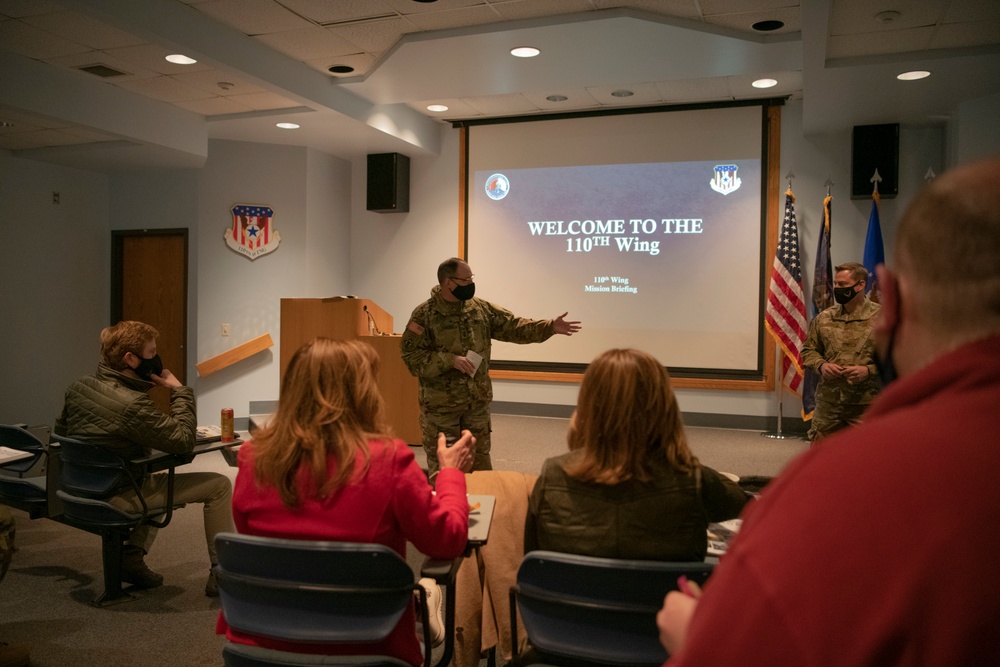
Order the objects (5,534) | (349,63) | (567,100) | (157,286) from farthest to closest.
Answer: (157,286)
(567,100)
(349,63)
(5,534)

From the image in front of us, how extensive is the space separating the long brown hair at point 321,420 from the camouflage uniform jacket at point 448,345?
2.14m

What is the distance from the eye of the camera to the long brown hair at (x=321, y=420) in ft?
6.06

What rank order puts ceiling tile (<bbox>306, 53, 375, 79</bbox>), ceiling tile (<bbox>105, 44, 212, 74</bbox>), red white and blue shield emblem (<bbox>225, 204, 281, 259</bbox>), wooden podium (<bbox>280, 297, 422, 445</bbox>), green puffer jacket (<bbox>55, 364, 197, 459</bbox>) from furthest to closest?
red white and blue shield emblem (<bbox>225, 204, 281, 259</bbox>) → wooden podium (<bbox>280, 297, 422, 445</bbox>) → ceiling tile (<bbox>306, 53, 375, 79</bbox>) → ceiling tile (<bbox>105, 44, 212, 74</bbox>) → green puffer jacket (<bbox>55, 364, 197, 459</bbox>)

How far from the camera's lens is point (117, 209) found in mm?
8508

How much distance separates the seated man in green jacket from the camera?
330 cm

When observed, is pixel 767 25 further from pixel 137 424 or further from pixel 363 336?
pixel 137 424

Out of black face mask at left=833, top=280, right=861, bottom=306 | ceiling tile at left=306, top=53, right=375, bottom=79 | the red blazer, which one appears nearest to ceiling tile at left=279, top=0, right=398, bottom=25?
ceiling tile at left=306, top=53, right=375, bottom=79

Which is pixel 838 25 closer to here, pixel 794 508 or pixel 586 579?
pixel 586 579

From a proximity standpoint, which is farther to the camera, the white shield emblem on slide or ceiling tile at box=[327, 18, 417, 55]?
the white shield emblem on slide

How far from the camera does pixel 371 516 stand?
184 cm

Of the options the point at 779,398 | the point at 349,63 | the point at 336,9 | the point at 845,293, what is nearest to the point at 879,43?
the point at 845,293

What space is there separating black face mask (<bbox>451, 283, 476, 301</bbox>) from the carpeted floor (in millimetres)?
1435

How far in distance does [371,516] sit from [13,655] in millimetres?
1988

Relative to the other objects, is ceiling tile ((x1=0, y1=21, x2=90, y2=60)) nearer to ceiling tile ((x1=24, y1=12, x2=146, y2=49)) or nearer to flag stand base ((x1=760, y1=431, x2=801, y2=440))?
ceiling tile ((x1=24, y1=12, x2=146, y2=49))
